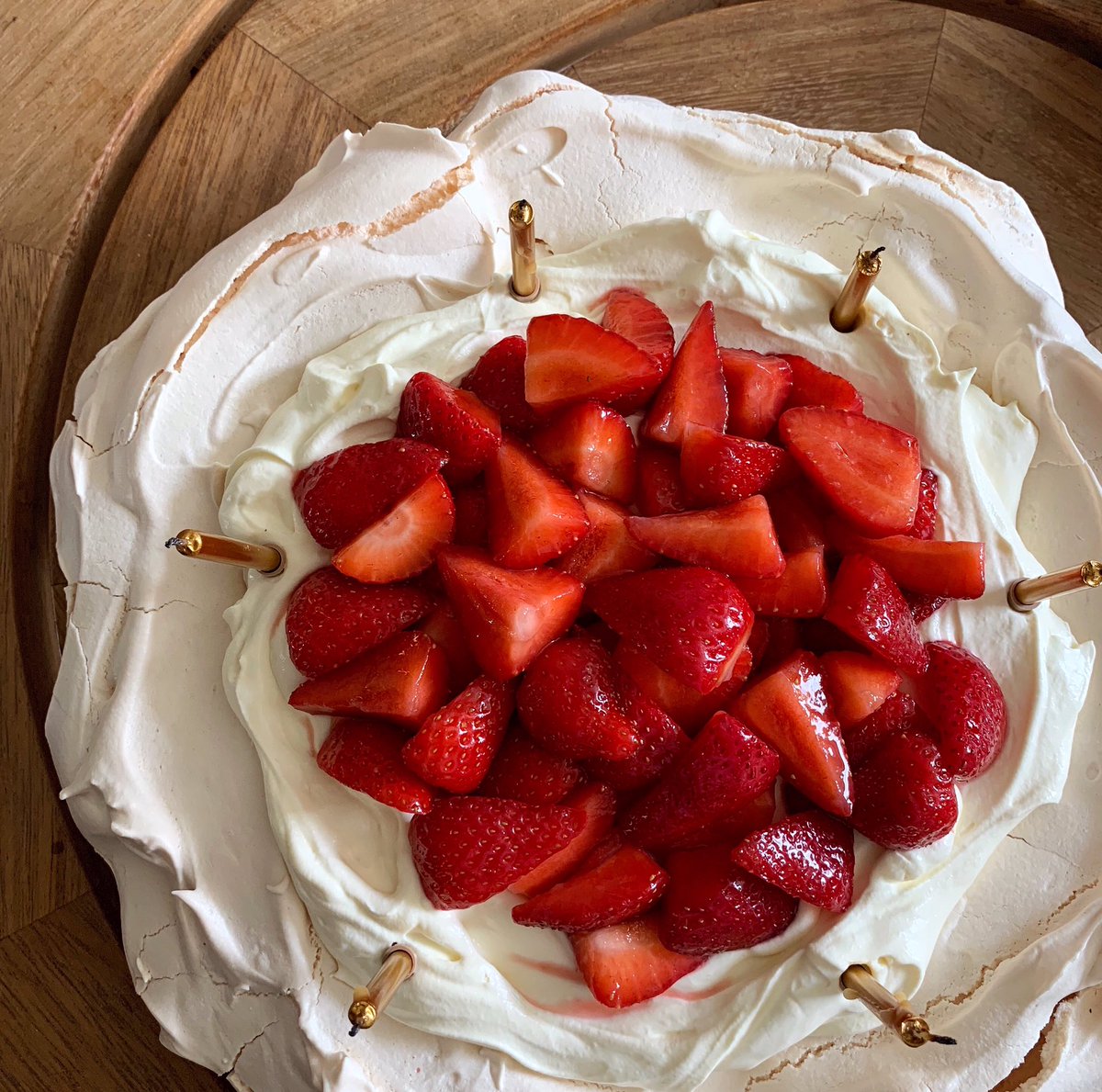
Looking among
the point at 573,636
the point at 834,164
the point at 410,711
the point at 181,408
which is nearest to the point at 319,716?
the point at 410,711

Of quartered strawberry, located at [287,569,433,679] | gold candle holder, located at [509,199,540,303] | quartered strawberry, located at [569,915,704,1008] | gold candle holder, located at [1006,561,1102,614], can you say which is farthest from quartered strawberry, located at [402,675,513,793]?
gold candle holder, located at [1006,561,1102,614]

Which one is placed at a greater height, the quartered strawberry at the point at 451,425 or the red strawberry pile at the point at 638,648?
the quartered strawberry at the point at 451,425

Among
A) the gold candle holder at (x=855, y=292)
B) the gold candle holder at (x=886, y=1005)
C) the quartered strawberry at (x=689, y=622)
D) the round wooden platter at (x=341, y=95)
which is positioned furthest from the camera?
the round wooden platter at (x=341, y=95)

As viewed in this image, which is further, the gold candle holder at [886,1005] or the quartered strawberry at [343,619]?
the quartered strawberry at [343,619]

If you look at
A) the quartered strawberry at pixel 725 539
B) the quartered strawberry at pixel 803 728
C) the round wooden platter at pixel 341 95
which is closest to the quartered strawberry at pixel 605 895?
the quartered strawberry at pixel 803 728

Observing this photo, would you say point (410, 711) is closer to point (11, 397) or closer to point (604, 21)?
point (11, 397)

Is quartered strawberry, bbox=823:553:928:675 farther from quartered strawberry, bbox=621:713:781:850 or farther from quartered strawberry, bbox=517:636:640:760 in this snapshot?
quartered strawberry, bbox=517:636:640:760

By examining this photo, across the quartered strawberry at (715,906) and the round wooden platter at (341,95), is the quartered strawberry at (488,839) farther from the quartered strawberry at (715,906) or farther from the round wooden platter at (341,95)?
the round wooden platter at (341,95)
